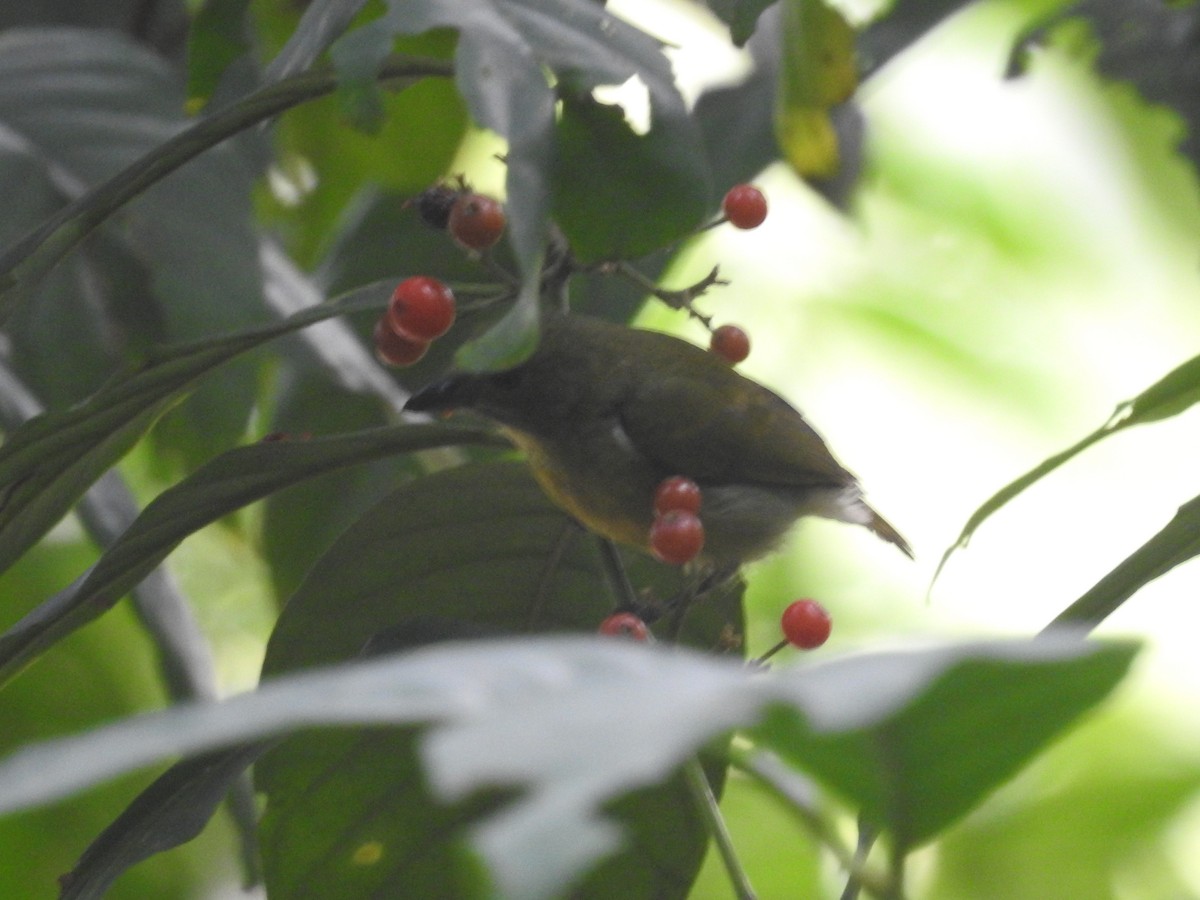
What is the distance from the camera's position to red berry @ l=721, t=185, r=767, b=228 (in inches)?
66.1

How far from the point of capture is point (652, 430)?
2.17 m

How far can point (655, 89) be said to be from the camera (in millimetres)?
1385

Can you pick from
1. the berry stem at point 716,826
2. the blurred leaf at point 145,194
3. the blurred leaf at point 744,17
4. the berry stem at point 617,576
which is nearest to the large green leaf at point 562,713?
the berry stem at point 716,826

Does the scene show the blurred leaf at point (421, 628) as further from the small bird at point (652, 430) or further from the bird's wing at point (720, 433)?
the bird's wing at point (720, 433)

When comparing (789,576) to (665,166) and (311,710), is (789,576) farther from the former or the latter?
(311,710)

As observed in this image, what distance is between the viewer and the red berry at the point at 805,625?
1682 millimetres

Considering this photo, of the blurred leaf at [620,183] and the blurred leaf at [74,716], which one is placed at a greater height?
the blurred leaf at [620,183]

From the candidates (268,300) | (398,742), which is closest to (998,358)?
(268,300)

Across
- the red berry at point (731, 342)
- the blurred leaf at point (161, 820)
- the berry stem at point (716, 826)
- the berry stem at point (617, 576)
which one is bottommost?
the blurred leaf at point (161, 820)

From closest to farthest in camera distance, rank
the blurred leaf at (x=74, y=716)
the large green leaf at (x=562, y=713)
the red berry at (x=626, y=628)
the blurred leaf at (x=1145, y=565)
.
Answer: the large green leaf at (x=562, y=713), the blurred leaf at (x=1145, y=565), the red berry at (x=626, y=628), the blurred leaf at (x=74, y=716)

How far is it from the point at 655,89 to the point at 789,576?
2.23 meters

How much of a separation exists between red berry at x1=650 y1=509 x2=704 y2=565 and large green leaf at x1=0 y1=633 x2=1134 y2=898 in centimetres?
81

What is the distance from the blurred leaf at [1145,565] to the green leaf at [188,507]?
69cm

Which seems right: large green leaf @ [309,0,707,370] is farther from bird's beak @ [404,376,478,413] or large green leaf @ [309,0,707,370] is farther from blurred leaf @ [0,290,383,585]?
bird's beak @ [404,376,478,413]
